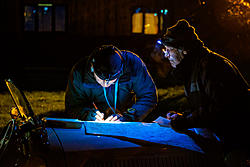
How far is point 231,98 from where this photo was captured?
2.72 m

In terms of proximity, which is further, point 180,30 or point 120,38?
Answer: point 120,38

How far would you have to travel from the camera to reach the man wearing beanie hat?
273 cm

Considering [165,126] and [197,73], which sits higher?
[197,73]

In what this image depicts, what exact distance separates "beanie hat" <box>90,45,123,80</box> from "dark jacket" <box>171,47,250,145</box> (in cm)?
119

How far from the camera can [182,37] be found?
311 centimetres

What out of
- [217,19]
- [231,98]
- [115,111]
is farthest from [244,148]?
[217,19]

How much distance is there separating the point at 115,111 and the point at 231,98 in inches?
86.5

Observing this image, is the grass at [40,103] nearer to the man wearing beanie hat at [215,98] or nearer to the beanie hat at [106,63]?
the beanie hat at [106,63]

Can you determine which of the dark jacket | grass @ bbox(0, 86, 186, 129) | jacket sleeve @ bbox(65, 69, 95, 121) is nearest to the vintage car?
the dark jacket

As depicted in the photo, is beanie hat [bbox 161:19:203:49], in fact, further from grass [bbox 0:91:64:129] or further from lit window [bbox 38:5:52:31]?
lit window [bbox 38:5:52:31]

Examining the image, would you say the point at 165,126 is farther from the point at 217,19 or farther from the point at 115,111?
the point at 217,19

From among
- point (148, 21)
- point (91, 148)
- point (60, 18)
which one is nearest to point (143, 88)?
point (91, 148)

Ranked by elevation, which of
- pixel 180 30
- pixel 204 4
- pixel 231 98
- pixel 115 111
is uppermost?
pixel 204 4

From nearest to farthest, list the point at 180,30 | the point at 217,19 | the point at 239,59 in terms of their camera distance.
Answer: the point at 180,30
the point at 217,19
the point at 239,59
